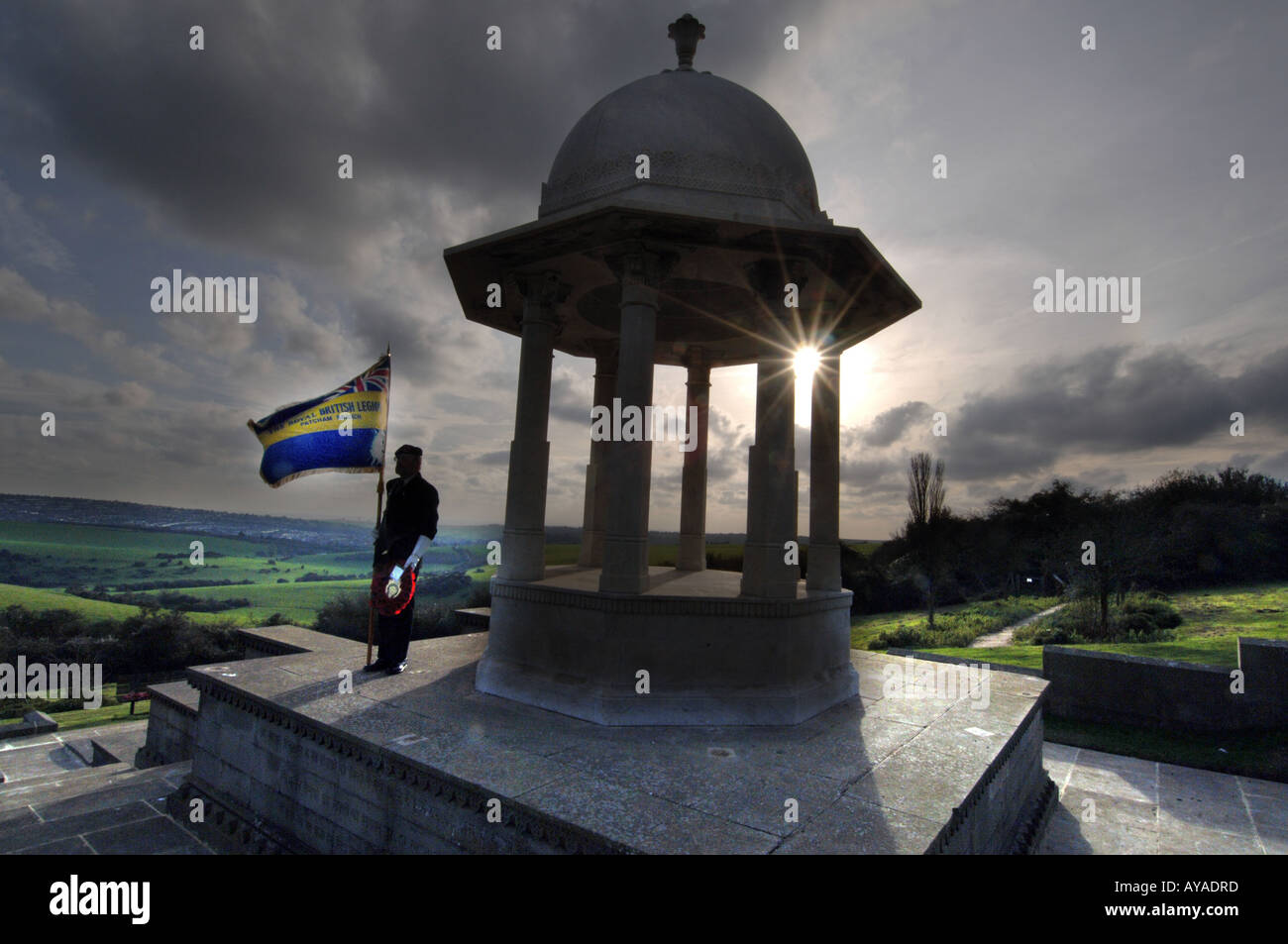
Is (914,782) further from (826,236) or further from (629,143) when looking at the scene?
(629,143)

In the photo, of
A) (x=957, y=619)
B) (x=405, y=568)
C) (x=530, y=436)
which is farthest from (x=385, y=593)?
(x=957, y=619)

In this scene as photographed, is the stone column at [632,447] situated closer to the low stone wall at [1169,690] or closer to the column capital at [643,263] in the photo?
the column capital at [643,263]

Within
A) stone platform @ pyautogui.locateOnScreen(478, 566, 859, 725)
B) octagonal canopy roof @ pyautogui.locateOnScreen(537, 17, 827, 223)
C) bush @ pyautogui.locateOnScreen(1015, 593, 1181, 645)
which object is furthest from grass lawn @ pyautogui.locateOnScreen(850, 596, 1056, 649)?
octagonal canopy roof @ pyautogui.locateOnScreen(537, 17, 827, 223)

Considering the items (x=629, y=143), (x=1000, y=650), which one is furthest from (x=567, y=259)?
(x=1000, y=650)

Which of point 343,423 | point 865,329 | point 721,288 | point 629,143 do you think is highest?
point 629,143

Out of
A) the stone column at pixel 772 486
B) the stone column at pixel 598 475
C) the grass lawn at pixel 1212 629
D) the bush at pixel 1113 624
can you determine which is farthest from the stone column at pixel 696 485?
the bush at pixel 1113 624

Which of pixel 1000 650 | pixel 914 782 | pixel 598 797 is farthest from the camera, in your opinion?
pixel 1000 650

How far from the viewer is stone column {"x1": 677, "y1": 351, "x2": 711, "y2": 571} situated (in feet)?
45.7

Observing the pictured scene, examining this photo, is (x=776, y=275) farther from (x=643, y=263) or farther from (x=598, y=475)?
(x=598, y=475)

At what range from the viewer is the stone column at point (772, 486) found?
861 cm

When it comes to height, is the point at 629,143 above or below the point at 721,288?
above
